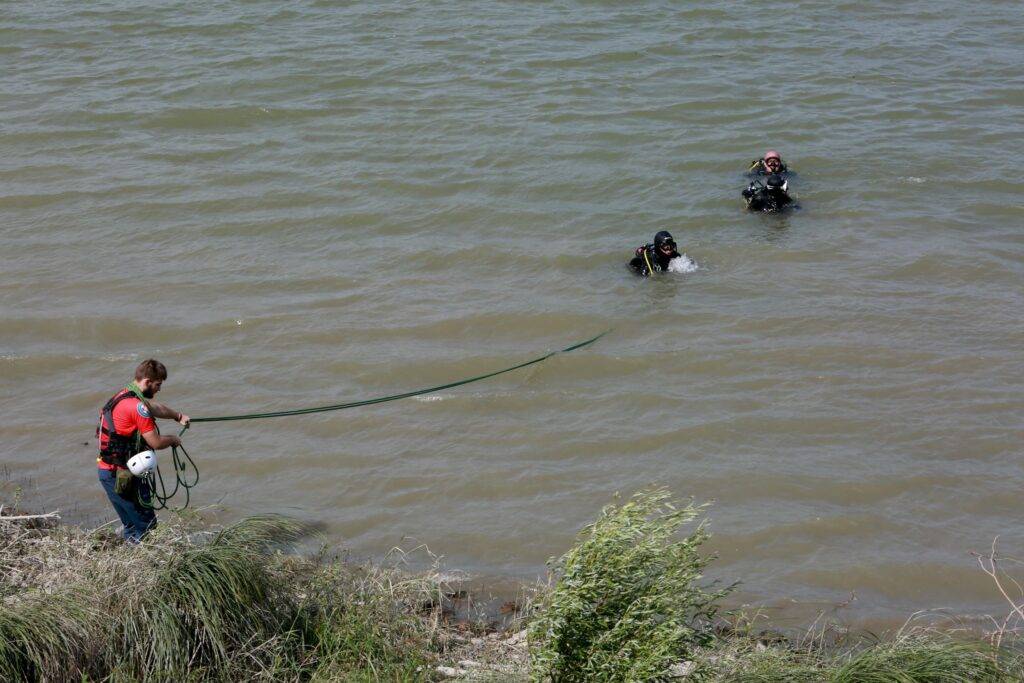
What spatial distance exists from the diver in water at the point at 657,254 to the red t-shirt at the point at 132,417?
5861 mm

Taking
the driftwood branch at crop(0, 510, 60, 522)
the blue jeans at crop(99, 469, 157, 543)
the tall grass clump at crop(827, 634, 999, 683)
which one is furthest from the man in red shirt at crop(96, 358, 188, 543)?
the tall grass clump at crop(827, 634, 999, 683)

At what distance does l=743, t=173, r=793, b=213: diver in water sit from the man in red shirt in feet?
24.8

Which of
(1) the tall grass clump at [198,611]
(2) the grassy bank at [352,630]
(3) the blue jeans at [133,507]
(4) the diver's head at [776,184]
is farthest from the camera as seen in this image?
(4) the diver's head at [776,184]

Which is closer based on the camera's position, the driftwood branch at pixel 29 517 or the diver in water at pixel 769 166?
the driftwood branch at pixel 29 517

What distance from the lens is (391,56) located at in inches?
654

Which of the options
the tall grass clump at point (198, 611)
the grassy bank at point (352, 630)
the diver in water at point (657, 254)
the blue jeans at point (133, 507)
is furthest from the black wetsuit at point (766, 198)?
the tall grass clump at point (198, 611)

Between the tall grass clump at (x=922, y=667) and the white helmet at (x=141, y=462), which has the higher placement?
the white helmet at (x=141, y=462)

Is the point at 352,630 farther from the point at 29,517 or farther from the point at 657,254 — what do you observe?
the point at 657,254

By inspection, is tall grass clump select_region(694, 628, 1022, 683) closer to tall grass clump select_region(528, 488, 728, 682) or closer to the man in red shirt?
tall grass clump select_region(528, 488, 728, 682)

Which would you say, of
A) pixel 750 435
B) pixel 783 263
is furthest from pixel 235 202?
pixel 750 435

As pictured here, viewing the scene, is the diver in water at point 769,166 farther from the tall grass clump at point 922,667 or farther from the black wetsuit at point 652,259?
the tall grass clump at point 922,667

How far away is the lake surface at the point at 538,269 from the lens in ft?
26.0

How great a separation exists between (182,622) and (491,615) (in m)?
2.12

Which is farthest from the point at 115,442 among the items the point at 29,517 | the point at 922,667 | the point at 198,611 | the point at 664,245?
the point at 664,245
